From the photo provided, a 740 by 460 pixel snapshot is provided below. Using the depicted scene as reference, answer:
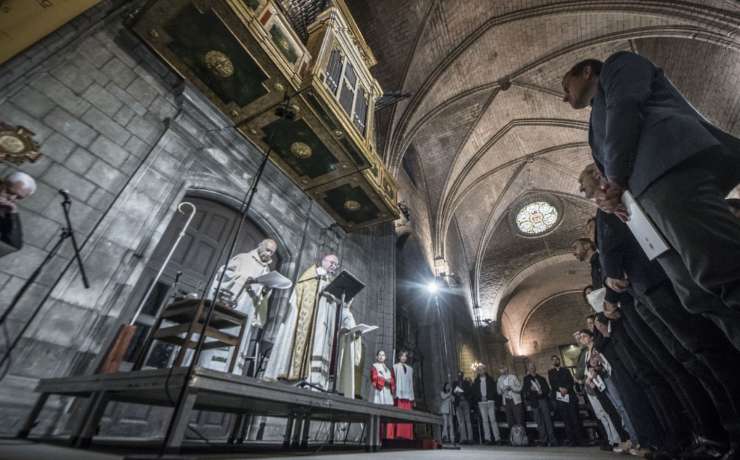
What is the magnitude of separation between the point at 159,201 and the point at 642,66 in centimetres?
429

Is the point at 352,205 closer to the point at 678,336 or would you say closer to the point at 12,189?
the point at 12,189

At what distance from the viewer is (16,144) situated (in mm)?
2512

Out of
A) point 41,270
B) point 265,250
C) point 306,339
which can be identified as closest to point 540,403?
point 306,339

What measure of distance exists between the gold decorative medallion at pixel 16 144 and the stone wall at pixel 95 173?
16 cm

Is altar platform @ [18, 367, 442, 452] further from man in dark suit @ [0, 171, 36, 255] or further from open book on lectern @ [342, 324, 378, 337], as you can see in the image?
open book on lectern @ [342, 324, 378, 337]

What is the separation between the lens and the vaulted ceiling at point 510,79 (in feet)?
23.8

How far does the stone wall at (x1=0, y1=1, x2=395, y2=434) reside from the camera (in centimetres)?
255

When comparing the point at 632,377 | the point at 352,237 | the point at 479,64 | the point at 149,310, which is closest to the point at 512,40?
the point at 479,64

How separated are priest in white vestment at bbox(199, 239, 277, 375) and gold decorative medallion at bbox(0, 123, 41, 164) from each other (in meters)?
1.81

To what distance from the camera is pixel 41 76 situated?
2965mm

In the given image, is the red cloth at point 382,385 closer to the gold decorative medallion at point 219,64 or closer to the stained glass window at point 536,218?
the gold decorative medallion at point 219,64

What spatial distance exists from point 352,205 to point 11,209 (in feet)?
14.8

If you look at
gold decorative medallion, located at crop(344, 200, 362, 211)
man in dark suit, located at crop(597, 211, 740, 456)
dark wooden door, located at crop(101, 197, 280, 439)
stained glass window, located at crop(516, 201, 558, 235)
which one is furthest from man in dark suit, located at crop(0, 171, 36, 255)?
stained glass window, located at crop(516, 201, 558, 235)

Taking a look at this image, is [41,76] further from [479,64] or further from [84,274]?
[479,64]
